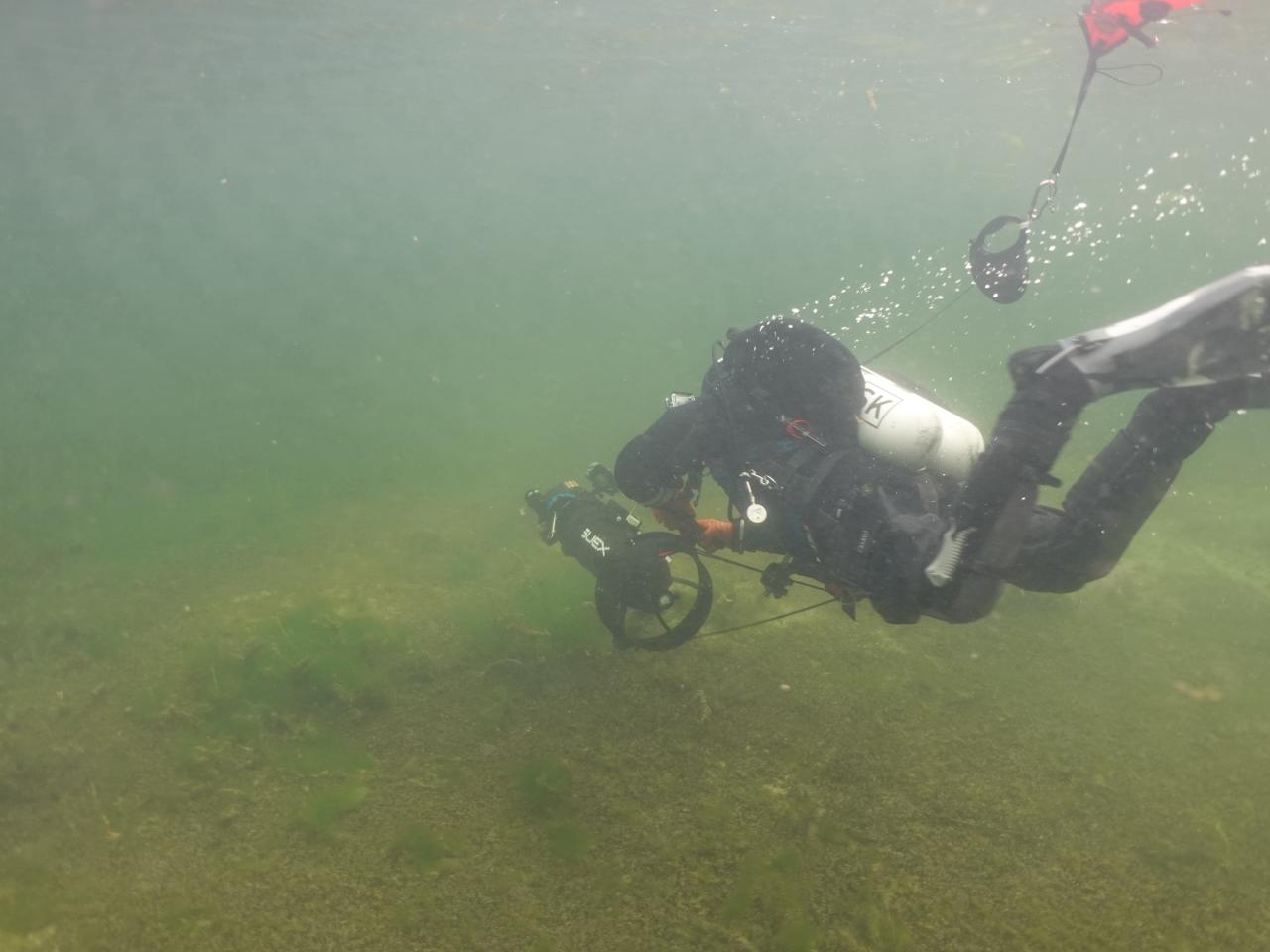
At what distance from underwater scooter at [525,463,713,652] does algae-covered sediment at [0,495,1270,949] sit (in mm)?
930

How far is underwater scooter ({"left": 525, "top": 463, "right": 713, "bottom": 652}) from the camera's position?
457 centimetres

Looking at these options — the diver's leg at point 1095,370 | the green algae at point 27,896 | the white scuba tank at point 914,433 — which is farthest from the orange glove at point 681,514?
the green algae at point 27,896

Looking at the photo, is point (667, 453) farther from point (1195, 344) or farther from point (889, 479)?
point (1195, 344)

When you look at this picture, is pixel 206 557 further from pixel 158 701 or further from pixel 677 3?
pixel 677 3

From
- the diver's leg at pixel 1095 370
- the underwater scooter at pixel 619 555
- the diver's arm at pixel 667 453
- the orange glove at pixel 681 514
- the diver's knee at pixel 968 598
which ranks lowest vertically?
the underwater scooter at pixel 619 555

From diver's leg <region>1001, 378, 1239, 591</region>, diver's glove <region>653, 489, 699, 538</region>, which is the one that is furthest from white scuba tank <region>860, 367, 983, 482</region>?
diver's glove <region>653, 489, 699, 538</region>

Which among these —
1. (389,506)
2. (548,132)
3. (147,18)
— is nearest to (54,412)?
(147,18)

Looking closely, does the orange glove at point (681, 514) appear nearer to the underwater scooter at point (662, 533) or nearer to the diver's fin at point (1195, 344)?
the underwater scooter at point (662, 533)

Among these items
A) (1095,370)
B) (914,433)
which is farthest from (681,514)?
(1095,370)

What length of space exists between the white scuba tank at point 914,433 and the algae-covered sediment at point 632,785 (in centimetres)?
211

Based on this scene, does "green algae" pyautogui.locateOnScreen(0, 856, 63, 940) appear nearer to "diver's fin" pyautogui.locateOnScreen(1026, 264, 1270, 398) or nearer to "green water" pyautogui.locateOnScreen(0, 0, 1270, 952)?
"green water" pyautogui.locateOnScreen(0, 0, 1270, 952)

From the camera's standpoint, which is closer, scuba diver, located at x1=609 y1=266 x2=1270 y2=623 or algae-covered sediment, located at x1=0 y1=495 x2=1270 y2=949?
scuba diver, located at x1=609 y1=266 x2=1270 y2=623

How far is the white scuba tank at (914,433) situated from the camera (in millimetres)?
3812

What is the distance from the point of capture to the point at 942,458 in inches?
153
